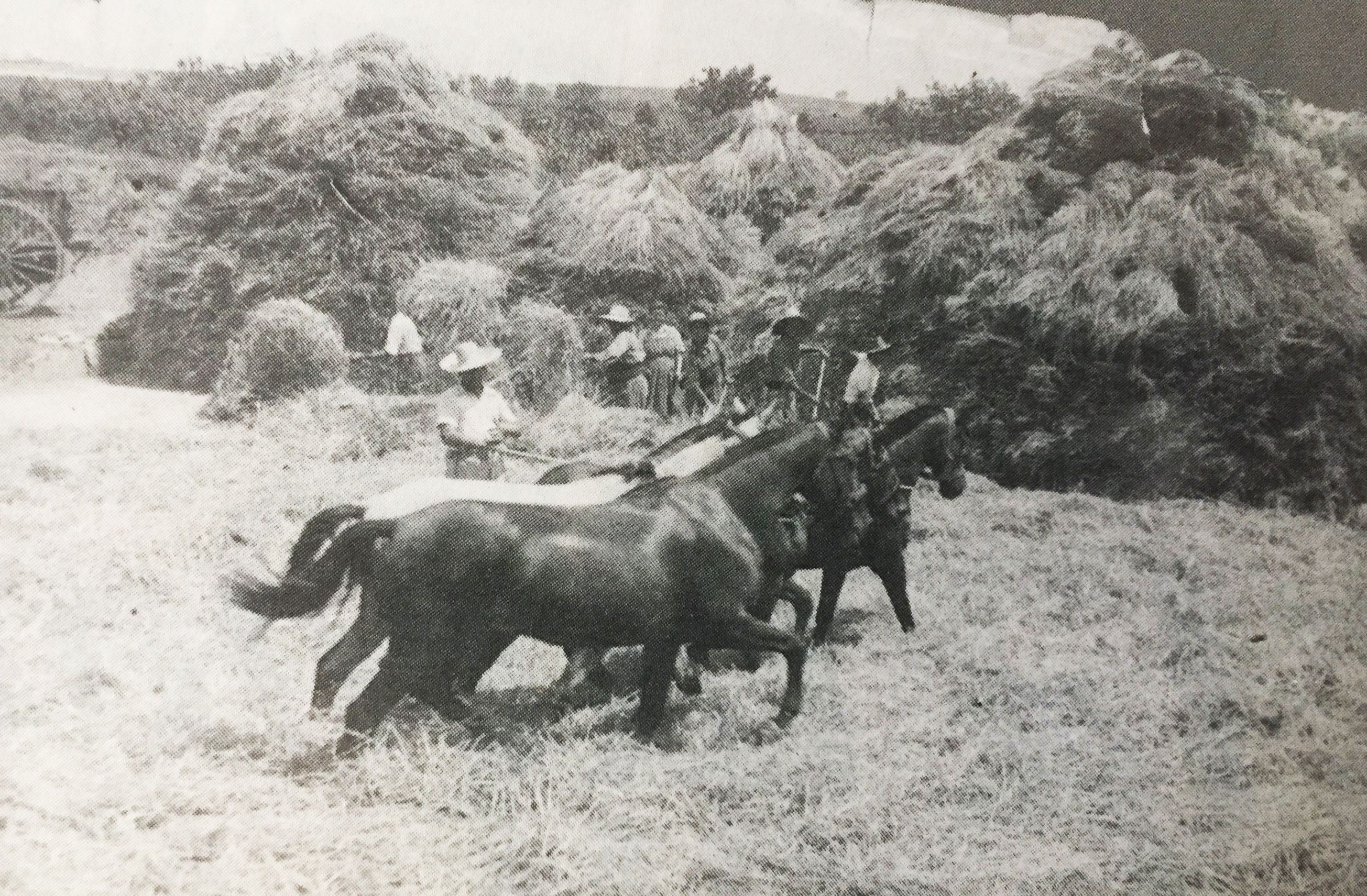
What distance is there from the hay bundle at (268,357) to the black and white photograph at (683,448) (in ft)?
0.06

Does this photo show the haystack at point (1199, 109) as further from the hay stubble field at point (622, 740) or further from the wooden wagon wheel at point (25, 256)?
the wooden wagon wheel at point (25, 256)

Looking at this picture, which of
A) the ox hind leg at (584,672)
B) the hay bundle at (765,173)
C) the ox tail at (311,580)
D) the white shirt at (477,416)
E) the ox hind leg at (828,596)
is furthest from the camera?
the ox hind leg at (828,596)

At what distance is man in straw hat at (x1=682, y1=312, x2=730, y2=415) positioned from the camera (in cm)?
368

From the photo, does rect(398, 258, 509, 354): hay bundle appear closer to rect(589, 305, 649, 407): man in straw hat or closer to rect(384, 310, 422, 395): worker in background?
rect(384, 310, 422, 395): worker in background

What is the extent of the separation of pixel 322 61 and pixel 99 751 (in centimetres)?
252

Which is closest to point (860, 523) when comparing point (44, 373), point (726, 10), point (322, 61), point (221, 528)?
point (726, 10)

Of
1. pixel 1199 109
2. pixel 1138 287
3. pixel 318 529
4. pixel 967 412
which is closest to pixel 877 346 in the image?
pixel 967 412

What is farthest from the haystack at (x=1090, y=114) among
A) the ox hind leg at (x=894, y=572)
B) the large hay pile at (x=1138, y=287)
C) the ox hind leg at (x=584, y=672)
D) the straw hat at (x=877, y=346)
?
the ox hind leg at (x=584, y=672)

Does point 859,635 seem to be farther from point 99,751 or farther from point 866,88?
point 99,751

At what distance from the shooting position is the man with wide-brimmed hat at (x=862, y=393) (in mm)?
3479

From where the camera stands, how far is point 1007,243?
3.53 metres


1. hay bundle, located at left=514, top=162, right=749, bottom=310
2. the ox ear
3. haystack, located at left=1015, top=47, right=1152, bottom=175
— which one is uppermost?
haystack, located at left=1015, top=47, right=1152, bottom=175

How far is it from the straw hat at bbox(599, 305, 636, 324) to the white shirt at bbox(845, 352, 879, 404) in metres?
1.02

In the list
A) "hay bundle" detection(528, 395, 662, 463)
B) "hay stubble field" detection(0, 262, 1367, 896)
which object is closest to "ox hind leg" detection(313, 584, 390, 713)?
"hay stubble field" detection(0, 262, 1367, 896)
